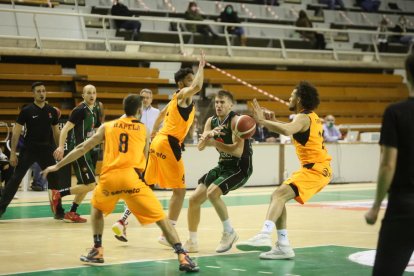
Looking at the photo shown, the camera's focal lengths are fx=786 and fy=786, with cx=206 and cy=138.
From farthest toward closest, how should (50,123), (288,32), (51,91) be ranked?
(288,32) → (51,91) → (50,123)

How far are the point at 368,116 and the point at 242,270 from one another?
1954cm

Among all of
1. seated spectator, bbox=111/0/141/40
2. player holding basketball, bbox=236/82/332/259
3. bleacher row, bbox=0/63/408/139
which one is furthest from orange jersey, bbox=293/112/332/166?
seated spectator, bbox=111/0/141/40

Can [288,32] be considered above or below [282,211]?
above

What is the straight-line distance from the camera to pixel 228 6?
25.1m

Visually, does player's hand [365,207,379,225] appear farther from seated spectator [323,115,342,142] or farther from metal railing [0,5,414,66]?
metal railing [0,5,414,66]

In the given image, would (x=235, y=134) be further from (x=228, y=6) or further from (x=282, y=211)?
(x=228, y=6)

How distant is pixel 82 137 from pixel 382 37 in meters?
19.5

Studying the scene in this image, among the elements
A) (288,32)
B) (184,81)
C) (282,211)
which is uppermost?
(288,32)

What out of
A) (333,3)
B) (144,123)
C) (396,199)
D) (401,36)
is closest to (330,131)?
(144,123)

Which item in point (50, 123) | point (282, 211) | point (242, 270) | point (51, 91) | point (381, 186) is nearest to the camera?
point (381, 186)

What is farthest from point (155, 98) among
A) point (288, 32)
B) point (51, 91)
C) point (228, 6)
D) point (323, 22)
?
point (323, 22)

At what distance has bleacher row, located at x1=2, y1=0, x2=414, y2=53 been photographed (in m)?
22.8

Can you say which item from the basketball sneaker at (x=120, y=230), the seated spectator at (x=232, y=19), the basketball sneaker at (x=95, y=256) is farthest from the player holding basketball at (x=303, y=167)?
the seated spectator at (x=232, y=19)

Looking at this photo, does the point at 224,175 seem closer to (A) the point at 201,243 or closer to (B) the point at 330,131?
(A) the point at 201,243
